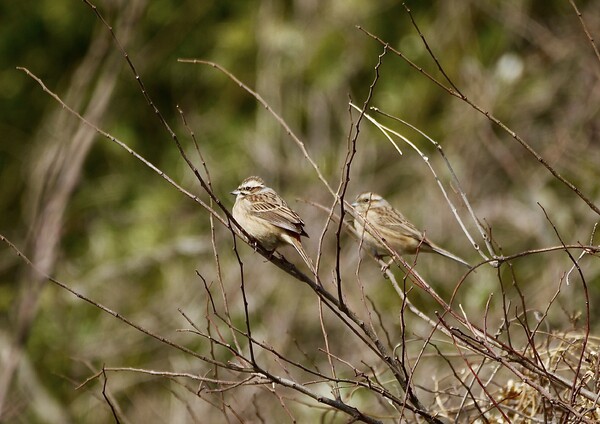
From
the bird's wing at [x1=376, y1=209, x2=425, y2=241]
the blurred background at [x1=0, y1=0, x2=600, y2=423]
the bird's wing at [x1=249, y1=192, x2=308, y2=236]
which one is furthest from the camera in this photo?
the blurred background at [x1=0, y1=0, x2=600, y2=423]

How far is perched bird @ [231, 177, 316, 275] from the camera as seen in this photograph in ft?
20.4

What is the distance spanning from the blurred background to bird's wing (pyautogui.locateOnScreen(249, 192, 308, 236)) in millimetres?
2733

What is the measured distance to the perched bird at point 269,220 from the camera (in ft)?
20.4

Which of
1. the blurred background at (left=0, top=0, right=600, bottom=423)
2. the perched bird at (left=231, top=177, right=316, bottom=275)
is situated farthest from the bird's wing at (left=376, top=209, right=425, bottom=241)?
the blurred background at (left=0, top=0, right=600, bottom=423)

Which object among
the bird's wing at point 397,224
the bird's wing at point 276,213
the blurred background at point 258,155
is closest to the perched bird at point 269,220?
the bird's wing at point 276,213

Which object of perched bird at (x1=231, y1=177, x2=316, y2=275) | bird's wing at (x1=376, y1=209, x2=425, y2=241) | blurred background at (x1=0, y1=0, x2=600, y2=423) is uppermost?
blurred background at (x1=0, y1=0, x2=600, y2=423)

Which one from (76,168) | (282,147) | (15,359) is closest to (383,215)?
(76,168)

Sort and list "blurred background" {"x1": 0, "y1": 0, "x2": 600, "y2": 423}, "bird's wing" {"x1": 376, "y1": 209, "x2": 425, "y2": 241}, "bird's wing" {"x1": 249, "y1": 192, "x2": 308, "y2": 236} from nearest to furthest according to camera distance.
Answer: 1. "bird's wing" {"x1": 249, "y1": 192, "x2": 308, "y2": 236}
2. "bird's wing" {"x1": 376, "y1": 209, "x2": 425, "y2": 241}
3. "blurred background" {"x1": 0, "y1": 0, "x2": 600, "y2": 423}

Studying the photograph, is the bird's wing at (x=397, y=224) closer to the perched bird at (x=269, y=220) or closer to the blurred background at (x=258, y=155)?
the perched bird at (x=269, y=220)

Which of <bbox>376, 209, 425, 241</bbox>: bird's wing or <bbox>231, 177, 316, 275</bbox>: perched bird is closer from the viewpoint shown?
<bbox>231, 177, 316, 275</bbox>: perched bird

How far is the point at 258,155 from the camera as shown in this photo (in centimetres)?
1219

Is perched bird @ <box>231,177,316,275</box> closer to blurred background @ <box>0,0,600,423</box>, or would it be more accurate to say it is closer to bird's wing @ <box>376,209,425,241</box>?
bird's wing @ <box>376,209,425,241</box>

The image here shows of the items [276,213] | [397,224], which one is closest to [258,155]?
[397,224]

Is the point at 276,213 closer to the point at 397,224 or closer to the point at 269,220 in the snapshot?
the point at 269,220
